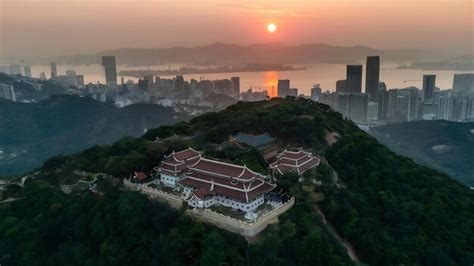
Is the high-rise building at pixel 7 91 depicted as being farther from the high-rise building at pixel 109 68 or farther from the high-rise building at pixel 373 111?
the high-rise building at pixel 373 111

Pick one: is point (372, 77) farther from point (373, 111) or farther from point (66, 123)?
point (66, 123)

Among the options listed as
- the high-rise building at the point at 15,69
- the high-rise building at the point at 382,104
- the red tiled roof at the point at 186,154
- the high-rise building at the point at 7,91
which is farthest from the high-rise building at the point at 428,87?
the high-rise building at the point at 15,69

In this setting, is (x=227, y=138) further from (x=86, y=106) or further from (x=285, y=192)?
(x=86, y=106)

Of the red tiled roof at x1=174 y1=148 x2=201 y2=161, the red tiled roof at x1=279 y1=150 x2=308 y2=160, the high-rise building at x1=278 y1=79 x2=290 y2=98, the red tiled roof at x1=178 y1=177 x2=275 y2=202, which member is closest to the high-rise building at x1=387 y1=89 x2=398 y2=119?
the high-rise building at x1=278 y1=79 x2=290 y2=98

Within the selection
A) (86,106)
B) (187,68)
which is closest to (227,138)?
(86,106)

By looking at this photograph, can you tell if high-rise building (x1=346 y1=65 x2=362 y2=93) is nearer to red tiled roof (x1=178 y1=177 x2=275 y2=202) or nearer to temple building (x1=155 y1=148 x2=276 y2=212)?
temple building (x1=155 y1=148 x2=276 y2=212)

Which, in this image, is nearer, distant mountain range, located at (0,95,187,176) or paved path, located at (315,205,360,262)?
paved path, located at (315,205,360,262)
